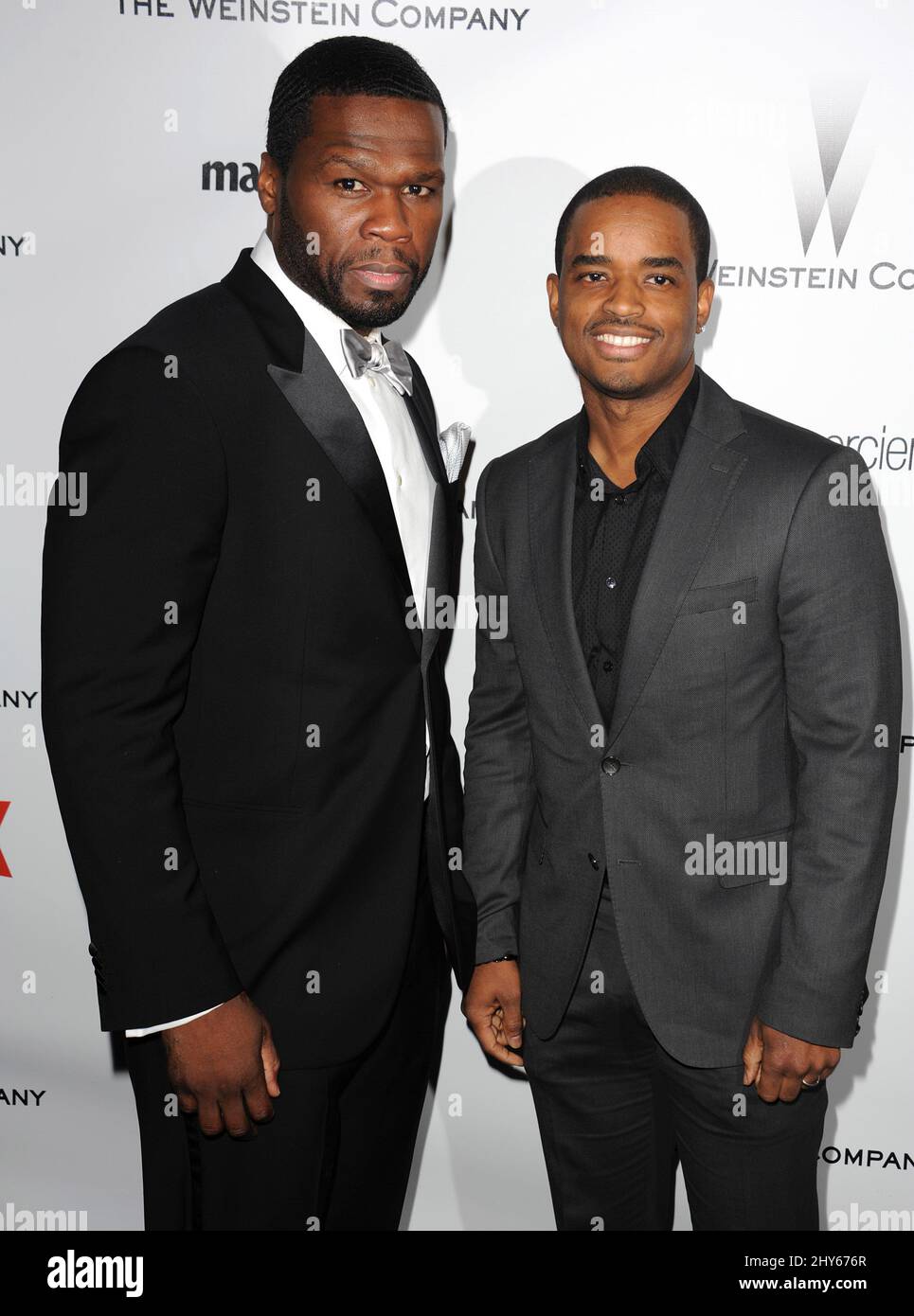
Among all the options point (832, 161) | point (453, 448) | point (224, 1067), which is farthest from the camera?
point (832, 161)

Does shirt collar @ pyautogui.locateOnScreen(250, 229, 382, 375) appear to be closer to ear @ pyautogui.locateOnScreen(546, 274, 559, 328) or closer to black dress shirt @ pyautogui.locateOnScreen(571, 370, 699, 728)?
ear @ pyautogui.locateOnScreen(546, 274, 559, 328)

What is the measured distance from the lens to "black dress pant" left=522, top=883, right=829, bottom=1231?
6.37ft

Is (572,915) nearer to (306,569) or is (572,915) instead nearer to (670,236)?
(306,569)

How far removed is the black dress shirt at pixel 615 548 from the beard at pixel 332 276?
1.68 feet

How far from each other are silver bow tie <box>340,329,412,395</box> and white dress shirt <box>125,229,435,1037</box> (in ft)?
0.04

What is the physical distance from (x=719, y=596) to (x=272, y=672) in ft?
2.53

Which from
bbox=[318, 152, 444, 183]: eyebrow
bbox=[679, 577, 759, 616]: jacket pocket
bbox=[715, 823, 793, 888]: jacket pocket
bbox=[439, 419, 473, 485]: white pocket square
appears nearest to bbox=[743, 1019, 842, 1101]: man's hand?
bbox=[715, 823, 793, 888]: jacket pocket

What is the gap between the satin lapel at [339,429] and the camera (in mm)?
1779

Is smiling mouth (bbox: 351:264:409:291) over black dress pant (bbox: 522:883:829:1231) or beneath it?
over

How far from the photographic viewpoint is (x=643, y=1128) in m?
2.16

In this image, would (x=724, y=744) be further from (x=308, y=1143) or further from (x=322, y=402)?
(x=308, y=1143)

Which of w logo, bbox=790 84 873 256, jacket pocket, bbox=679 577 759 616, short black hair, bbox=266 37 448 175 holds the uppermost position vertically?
w logo, bbox=790 84 873 256

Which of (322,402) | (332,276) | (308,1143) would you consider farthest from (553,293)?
(308,1143)

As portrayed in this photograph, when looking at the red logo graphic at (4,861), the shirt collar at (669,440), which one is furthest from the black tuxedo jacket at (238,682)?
the red logo graphic at (4,861)
